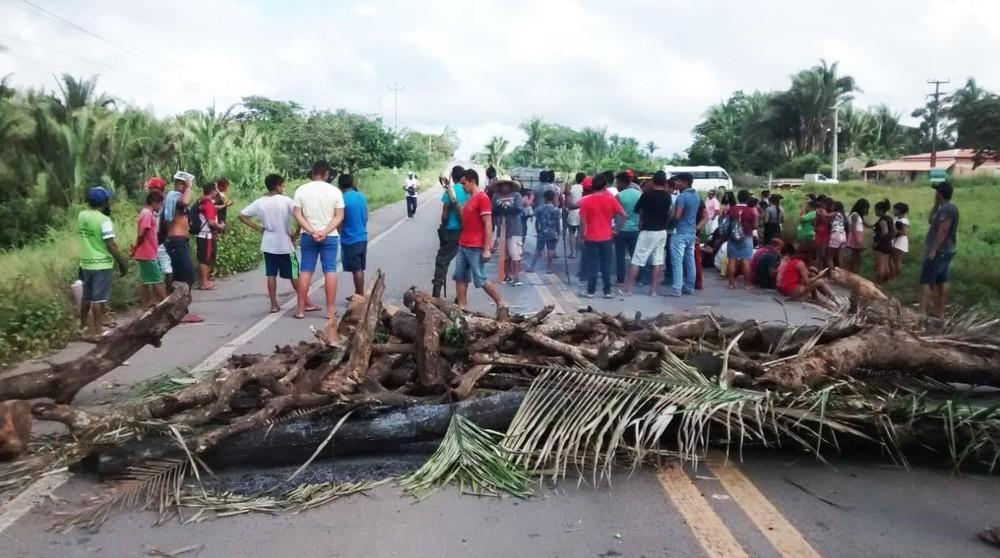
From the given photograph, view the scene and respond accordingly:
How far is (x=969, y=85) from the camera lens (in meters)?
59.6

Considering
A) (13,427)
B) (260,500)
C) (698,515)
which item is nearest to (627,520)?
(698,515)

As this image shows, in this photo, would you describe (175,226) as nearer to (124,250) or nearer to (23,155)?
(124,250)

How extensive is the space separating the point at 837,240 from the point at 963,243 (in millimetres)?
5247

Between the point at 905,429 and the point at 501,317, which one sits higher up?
the point at 501,317

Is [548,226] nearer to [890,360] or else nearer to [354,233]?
[354,233]

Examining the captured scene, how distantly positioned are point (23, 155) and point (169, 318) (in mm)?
19707

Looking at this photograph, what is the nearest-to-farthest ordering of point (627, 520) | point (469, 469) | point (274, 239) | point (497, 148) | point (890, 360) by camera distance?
point (627, 520)
point (469, 469)
point (890, 360)
point (274, 239)
point (497, 148)

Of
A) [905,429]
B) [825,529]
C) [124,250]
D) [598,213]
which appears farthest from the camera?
[124,250]

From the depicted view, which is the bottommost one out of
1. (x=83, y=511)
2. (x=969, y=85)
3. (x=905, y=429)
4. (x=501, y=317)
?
(x=83, y=511)

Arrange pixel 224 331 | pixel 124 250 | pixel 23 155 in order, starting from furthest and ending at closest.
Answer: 1. pixel 23 155
2. pixel 124 250
3. pixel 224 331

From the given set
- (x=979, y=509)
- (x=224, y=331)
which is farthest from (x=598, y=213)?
(x=979, y=509)

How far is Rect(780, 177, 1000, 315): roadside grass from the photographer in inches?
475

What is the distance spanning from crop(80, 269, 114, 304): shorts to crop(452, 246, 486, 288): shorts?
12.2 ft

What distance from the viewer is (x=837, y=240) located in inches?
539
